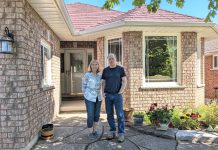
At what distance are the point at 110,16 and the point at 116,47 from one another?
92.3 inches

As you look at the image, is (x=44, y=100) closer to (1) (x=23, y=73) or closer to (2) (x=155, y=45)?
(1) (x=23, y=73)

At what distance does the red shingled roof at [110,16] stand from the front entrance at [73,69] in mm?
1607

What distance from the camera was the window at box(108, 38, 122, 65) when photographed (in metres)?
9.01

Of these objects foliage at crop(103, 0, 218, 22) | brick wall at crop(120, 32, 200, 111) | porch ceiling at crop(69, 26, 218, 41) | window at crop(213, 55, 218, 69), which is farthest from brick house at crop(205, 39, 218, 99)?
foliage at crop(103, 0, 218, 22)

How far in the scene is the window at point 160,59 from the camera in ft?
28.7

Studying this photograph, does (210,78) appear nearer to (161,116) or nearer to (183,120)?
(183,120)

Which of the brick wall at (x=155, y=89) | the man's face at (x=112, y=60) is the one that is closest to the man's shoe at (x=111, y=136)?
the man's face at (x=112, y=60)

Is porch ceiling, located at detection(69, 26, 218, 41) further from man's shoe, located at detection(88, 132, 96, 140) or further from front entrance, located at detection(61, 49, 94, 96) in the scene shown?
man's shoe, located at detection(88, 132, 96, 140)

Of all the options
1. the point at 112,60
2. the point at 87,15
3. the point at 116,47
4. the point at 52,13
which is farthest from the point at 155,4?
the point at 87,15

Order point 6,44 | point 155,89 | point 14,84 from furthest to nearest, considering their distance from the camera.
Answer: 1. point 155,89
2. point 14,84
3. point 6,44

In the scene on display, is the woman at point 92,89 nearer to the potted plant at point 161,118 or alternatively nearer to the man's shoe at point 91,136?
the man's shoe at point 91,136

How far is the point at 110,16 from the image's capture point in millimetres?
10922

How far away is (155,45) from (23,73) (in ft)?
17.4

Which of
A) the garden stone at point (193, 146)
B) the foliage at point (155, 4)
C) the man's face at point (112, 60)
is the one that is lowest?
the garden stone at point (193, 146)
